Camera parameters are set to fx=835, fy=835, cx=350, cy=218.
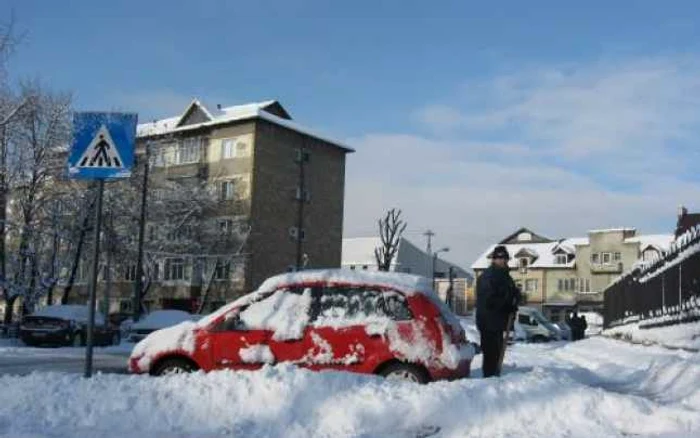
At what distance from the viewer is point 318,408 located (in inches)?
276

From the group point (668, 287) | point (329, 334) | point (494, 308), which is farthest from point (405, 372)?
point (668, 287)

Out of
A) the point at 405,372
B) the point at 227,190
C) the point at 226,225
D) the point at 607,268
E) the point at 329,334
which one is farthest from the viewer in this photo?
the point at 607,268

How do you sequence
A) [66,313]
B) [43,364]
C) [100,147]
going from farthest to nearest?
1. [66,313]
2. [43,364]
3. [100,147]

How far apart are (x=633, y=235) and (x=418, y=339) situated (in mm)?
80034

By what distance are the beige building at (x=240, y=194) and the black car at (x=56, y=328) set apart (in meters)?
23.5

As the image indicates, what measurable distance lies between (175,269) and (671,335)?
45.8 m

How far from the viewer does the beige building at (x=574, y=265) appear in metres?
82.8

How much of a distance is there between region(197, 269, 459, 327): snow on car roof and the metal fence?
530cm

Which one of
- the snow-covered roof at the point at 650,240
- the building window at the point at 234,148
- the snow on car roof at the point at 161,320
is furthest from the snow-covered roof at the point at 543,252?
the snow on car roof at the point at 161,320

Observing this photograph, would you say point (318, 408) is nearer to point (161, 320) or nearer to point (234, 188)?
point (161, 320)

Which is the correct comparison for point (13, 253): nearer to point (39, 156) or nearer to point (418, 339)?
point (39, 156)

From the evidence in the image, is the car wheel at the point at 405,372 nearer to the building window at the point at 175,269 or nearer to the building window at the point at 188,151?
the building window at the point at 175,269

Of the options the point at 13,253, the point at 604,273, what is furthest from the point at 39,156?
the point at 604,273

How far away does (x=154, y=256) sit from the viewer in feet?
161
